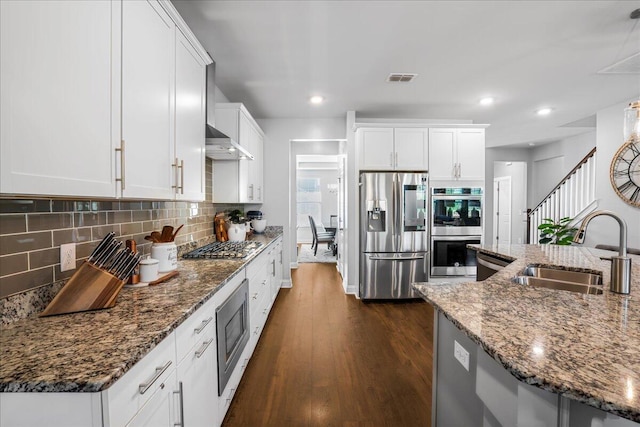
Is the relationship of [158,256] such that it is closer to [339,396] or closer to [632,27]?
[339,396]

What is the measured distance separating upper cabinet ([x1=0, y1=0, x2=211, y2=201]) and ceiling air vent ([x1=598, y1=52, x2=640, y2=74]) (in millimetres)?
3467

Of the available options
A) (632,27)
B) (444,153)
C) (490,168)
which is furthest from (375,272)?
(490,168)

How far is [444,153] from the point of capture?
13.3 feet

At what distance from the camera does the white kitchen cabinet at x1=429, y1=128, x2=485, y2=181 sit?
4.04 metres

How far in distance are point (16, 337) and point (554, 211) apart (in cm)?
676

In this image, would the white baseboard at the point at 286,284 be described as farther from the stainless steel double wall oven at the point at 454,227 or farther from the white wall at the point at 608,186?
the white wall at the point at 608,186

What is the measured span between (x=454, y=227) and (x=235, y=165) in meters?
2.99

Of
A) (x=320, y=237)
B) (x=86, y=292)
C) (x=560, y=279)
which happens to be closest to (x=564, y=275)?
(x=560, y=279)

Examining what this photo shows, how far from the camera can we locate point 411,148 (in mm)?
4016

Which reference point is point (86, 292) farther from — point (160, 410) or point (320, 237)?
point (320, 237)

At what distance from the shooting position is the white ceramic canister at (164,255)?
167cm

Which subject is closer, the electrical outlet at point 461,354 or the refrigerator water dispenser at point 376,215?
the electrical outlet at point 461,354

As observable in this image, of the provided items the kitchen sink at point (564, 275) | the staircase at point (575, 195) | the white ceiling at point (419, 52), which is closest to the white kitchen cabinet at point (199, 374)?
the kitchen sink at point (564, 275)

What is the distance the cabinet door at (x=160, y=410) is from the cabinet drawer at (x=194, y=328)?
96mm
